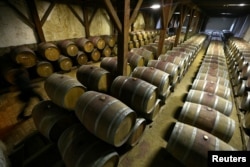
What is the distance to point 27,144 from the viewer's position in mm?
2826

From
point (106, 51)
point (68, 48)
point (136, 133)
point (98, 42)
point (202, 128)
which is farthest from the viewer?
point (106, 51)

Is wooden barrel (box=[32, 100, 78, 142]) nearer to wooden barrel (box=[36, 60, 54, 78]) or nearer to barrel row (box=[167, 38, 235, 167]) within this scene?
barrel row (box=[167, 38, 235, 167])

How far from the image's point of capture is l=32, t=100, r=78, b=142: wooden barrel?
242 centimetres

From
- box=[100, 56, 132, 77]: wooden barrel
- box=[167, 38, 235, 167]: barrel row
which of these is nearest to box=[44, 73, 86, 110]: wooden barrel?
box=[100, 56, 132, 77]: wooden barrel

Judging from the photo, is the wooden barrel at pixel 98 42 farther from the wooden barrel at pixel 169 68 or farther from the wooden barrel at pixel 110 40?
the wooden barrel at pixel 169 68

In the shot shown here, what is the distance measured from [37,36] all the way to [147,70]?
18.1ft

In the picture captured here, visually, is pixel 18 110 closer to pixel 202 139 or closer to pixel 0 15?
pixel 0 15

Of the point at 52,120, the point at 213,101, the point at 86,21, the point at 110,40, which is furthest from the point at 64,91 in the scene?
the point at 110,40

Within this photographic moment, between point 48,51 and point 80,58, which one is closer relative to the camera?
point 48,51

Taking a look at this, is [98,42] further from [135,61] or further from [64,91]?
[64,91]

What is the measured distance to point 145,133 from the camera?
131 inches

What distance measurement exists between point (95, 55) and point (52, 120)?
5860 mm

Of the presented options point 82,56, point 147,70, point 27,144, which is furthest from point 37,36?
point 147,70

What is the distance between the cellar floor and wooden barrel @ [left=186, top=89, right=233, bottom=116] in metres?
0.98
